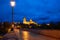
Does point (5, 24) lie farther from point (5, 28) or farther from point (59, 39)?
point (59, 39)

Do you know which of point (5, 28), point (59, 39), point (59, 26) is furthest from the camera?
point (5, 28)

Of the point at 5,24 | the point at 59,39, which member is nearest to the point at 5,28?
the point at 5,24

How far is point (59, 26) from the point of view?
30969mm

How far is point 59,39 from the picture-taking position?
16.2m

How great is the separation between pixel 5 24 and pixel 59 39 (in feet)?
94.2

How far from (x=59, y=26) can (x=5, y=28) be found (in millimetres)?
15149

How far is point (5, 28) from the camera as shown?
138 ft

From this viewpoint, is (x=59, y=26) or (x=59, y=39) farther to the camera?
(x=59, y=26)

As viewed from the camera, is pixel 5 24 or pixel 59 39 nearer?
pixel 59 39

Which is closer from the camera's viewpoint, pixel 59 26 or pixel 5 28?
pixel 59 26

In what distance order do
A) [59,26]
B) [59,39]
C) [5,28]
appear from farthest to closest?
[5,28] → [59,26] → [59,39]

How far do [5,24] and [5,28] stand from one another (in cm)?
184

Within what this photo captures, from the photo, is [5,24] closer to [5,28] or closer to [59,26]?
[5,28]


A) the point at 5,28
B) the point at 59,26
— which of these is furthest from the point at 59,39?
the point at 5,28
